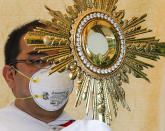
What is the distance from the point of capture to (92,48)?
0.88 m

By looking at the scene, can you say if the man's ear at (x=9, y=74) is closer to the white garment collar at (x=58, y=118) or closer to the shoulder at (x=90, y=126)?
the white garment collar at (x=58, y=118)

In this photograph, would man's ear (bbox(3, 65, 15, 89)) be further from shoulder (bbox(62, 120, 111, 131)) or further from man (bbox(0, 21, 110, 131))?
shoulder (bbox(62, 120, 111, 131))

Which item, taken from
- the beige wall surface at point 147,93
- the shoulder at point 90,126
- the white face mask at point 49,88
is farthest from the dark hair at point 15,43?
the beige wall surface at point 147,93

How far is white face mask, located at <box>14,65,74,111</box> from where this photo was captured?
102cm

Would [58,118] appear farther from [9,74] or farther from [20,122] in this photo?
[9,74]

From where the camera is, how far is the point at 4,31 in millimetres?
1523

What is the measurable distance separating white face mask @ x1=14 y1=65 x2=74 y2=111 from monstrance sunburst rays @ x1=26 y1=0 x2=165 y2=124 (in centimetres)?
16

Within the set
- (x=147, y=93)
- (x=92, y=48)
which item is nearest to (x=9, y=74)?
(x=92, y=48)

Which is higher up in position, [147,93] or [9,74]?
[9,74]

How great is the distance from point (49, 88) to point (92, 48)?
0.80 feet

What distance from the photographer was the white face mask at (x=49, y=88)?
3.34 feet

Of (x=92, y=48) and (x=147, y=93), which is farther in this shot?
(x=147, y=93)

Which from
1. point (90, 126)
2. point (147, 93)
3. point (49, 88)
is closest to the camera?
point (90, 126)

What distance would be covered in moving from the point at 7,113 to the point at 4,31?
0.60m
